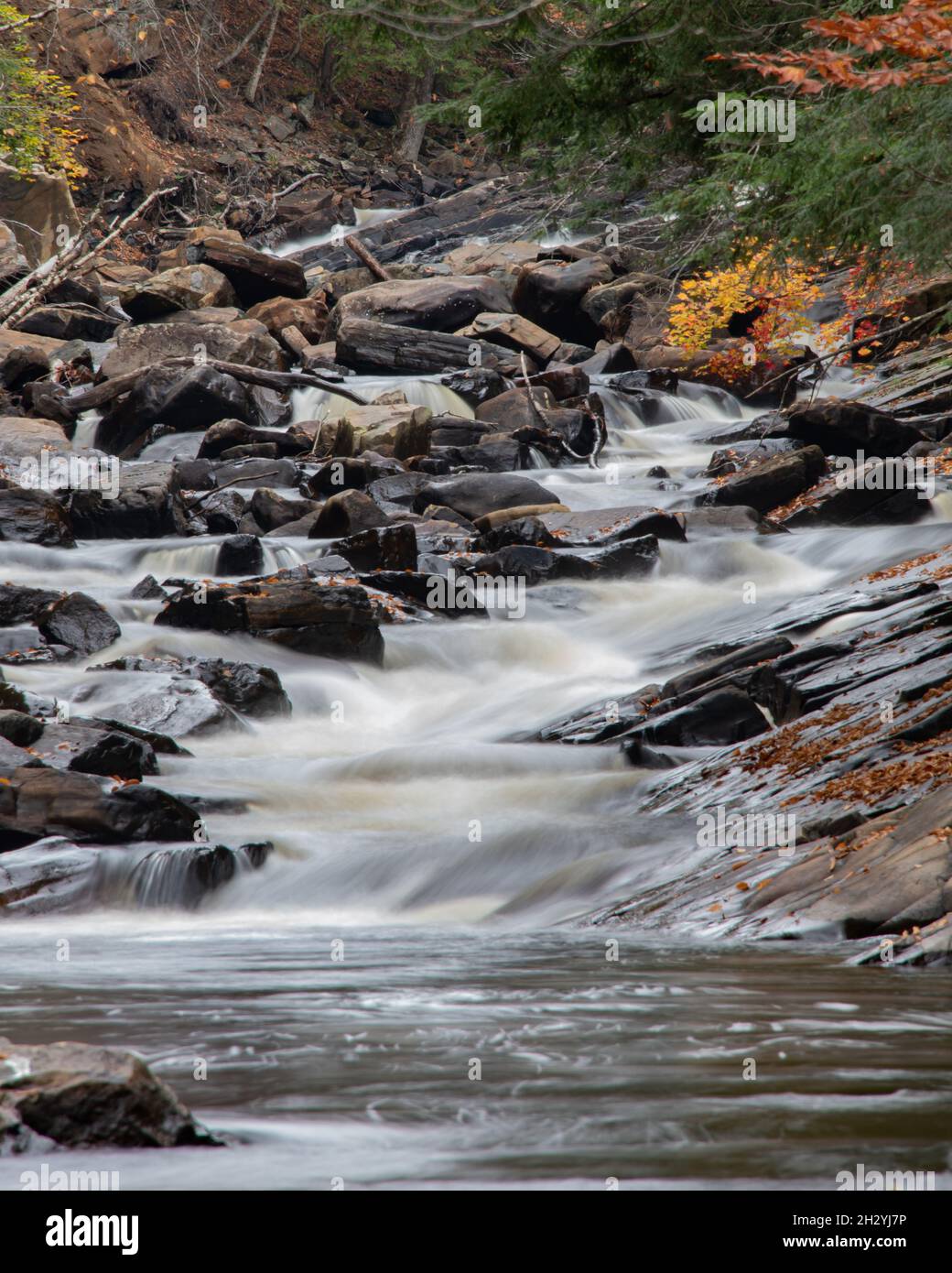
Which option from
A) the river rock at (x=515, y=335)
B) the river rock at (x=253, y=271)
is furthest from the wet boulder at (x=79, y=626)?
the river rock at (x=253, y=271)

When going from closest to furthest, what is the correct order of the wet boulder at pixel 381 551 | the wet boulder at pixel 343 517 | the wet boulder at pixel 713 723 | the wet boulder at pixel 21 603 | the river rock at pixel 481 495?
1. the wet boulder at pixel 713 723
2. the wet boulder at pixel 21 603
3. the wet boulder at pixel 381 551
4. the wet boulder at pixel 343 517
5. the river rock at pixel 481 495

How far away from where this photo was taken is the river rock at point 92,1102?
8.70ft

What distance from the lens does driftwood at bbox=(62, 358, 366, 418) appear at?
24.0 metres

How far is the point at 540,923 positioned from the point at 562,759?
3583 mm

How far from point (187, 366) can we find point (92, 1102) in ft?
74.4

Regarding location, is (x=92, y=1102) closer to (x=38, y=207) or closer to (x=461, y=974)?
(x=461, y=974)

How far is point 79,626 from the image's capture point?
14148 millimetres

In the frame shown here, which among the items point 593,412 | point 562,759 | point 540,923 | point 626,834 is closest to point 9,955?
point 540,923

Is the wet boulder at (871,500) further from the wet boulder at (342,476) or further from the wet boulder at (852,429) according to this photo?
the wet boulder at (342,476)

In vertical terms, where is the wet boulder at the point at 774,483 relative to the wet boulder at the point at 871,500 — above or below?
above

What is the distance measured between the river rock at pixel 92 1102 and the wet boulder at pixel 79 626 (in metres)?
11.8

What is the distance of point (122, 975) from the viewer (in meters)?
5.73

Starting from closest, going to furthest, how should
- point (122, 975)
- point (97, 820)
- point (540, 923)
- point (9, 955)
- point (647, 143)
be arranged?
point (122, 975), point (9, 955), point (540, 923), point (97, 820), point (647, 143)
